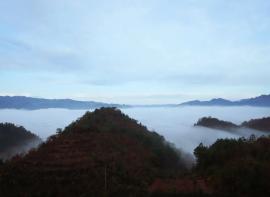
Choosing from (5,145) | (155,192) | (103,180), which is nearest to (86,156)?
(103,180)

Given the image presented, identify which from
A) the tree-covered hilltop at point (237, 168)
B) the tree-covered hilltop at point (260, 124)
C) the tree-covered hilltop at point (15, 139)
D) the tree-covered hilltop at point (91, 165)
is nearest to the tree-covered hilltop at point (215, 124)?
the tree-covered hilltop at point (260, 124)

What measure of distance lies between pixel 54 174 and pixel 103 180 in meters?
3.62

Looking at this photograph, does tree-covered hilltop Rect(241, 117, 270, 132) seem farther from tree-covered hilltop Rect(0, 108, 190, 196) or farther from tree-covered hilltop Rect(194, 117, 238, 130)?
tree-covered hilltop Rect(0, 108, 190, 196)

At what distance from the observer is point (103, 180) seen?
23.4 meters

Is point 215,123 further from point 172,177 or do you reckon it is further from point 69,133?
point 172,177

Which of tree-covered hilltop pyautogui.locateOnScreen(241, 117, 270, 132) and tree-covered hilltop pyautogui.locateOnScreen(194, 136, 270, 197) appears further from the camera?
tree-covered hilltop pyautogui.locateOnScreen(241, 117, 270, 132)

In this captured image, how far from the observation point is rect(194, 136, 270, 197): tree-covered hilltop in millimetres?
20453

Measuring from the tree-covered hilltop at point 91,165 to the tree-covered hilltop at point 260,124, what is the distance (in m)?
64.0

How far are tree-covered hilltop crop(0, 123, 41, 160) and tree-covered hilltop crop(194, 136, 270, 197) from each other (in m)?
54.5

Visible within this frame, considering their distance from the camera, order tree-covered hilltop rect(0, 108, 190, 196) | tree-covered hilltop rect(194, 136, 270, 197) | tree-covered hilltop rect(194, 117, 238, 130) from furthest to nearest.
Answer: tree-covered hilltop rect(194, 117, 238, 130) → tree-covered hilltop rect(0, 108, 190, 196) → tree-covered hilltop rect(194, 136, 270, 197)

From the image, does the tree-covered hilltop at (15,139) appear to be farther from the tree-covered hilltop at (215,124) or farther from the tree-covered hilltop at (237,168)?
the tree-covered hilltop at (237,168)

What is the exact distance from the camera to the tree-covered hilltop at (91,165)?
21656mm

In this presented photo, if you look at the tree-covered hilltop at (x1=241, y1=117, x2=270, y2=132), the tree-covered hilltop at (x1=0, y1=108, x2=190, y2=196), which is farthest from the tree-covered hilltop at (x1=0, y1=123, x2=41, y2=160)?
the tree-covered hilltop at (x1=241, y1=117, x2=270, y2=132)

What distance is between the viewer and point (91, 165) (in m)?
27.5
